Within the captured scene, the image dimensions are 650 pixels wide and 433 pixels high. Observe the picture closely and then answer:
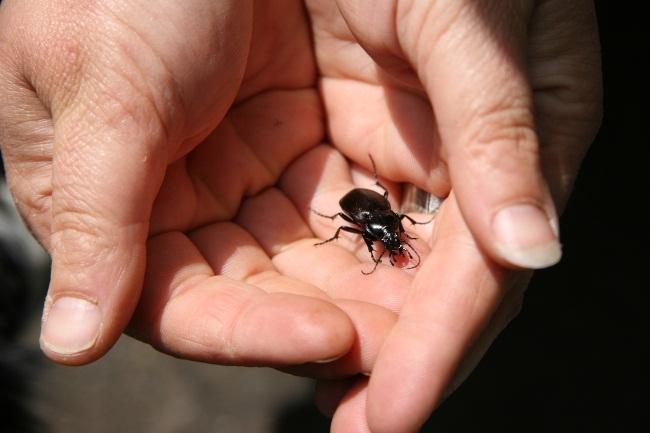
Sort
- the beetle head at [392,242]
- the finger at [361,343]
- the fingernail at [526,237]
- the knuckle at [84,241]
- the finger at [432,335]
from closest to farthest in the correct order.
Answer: the fingernail at [526,237] < the finger at [432,335] < the finger at [361,343] < the knuckle at [84,241] < the beetle head at [392,242]

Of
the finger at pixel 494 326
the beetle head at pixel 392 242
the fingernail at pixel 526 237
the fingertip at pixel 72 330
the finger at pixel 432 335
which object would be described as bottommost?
the beetle head at pixel 392 242

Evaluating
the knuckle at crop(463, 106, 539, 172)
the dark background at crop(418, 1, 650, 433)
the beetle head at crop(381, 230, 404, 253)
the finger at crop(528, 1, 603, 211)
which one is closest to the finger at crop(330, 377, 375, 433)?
the beetle head at crop(381, 230, 404, 253)

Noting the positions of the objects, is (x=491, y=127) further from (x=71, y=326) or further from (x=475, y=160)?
(x=71, y=326)

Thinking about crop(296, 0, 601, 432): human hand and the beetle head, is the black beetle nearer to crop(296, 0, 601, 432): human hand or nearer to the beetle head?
the beetle head

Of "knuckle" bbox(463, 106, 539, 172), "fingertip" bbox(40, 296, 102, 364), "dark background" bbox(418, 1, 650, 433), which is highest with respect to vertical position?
"knuckle" bbox(463, 106, 539, 172)

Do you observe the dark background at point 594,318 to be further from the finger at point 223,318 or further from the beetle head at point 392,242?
the finger at point 223,318

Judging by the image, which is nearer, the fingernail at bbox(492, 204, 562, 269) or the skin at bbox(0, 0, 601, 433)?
the fingernail at bbox(492, 204, 562, 269)

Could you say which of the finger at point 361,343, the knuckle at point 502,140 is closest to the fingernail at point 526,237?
the knuckle at point 502,140

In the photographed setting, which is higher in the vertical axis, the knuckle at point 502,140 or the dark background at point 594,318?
the knuckle at point 502,140
